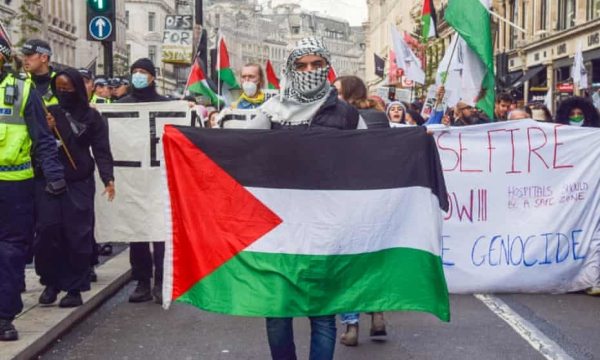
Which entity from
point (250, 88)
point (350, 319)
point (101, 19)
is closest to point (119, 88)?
point (101, 19)

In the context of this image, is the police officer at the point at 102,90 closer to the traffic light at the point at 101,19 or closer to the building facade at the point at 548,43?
the traffic light at the point at 101,19

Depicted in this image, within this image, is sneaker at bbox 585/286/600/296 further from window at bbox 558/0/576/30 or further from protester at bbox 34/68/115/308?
window at bbox 558/0/576/30

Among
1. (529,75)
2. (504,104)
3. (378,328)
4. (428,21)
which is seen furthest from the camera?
(529,75)

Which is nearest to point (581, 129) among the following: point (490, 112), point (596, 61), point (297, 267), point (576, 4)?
point (490, 112)

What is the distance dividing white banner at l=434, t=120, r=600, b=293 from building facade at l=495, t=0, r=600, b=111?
22.0 m

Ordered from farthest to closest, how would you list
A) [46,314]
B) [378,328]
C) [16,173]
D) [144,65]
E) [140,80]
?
[140,80]
[144,65]
[46,314]
[378,328]
[16,173]

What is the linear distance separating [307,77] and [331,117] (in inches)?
11.7

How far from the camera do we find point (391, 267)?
16.6ft

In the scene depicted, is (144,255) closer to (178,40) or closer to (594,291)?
(594,291)

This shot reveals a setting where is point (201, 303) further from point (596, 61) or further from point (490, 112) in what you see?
point (596, 61)

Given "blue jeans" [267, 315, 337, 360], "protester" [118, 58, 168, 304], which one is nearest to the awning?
"protester" [118, 58, 168, 304]

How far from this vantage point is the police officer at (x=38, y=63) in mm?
7660

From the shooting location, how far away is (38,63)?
771cm

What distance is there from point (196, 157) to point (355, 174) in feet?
2.72
